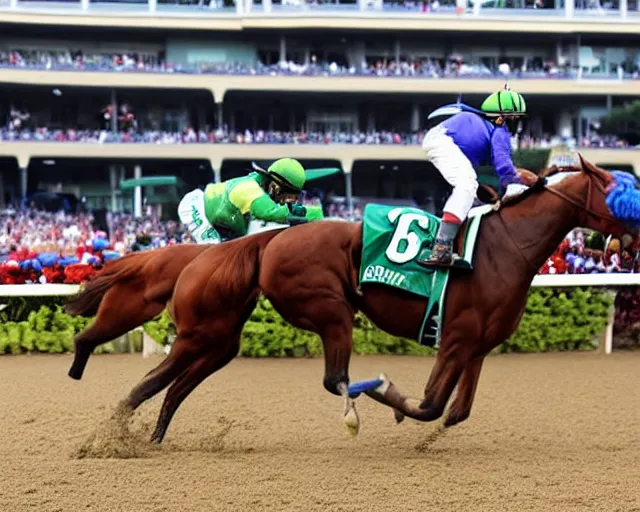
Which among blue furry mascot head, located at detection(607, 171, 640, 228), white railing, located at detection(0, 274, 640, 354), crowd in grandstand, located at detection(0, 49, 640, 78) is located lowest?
white railing, located at detection(0, 274, 640, 354)

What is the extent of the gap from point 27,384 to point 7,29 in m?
26.6

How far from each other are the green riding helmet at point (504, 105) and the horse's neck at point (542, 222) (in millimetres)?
449

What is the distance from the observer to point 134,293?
17.7ft

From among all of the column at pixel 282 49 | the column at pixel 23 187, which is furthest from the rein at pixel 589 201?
the column at pixel 282 49

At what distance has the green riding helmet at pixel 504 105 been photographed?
195 inches

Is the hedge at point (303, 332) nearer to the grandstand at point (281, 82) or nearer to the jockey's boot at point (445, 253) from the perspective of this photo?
the jockey's boot at point (445, 253)

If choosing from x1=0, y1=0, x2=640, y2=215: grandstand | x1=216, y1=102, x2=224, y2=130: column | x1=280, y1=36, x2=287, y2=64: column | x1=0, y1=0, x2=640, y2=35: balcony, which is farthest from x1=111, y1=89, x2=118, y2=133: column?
x1=280, y1=36, x2=287, y2=64: column

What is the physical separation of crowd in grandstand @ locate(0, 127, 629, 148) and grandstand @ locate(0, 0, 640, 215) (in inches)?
Result: 2.4

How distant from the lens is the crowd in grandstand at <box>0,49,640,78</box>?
1194 inches

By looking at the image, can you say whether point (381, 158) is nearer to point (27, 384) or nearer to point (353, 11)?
point (353, 11)

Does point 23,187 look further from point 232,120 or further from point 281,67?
point 281,67

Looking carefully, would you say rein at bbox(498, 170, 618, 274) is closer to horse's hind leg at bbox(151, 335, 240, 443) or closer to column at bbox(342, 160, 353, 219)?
horse's hind leg at bbox(151, 335, 240, 443)

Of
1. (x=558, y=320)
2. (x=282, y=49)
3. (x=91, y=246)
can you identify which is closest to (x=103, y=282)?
(x=91, y=246)

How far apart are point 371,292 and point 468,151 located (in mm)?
893
